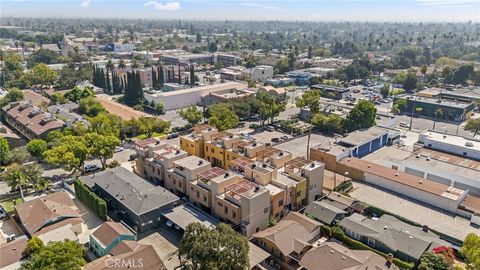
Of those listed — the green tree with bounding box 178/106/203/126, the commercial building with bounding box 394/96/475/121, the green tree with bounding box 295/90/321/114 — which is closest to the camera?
the green tree with bounding box 178/106/203/126

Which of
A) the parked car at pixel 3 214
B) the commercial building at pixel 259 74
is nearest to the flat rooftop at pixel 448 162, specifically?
the parked car at pixel 3 214

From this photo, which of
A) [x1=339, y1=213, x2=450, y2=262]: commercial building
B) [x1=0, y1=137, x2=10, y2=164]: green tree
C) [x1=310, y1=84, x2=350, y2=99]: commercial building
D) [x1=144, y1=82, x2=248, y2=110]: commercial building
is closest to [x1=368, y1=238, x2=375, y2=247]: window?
[x1=339, y1=213, x2=450, y2=262]: commercial building

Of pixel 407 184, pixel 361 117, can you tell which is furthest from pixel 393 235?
pixel 361 117

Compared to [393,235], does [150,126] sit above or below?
above

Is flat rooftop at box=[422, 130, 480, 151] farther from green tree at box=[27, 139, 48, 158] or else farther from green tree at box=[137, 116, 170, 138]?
green tree at box=[27, 139, 48, 158]

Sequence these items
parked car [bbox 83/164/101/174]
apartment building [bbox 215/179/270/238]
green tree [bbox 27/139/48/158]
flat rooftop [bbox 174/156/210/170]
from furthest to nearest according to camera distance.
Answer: green tree [bbox 27/139/48/158] → parked car [bbox 83/164/101/174] → flat rooftop [bbox 174/156/210/170] → apartment building [bbox 215/179/270/238]

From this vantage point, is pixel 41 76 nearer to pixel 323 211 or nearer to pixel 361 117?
pixel 361 117

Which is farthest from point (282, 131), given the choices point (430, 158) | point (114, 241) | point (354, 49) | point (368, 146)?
point (354, 49)
